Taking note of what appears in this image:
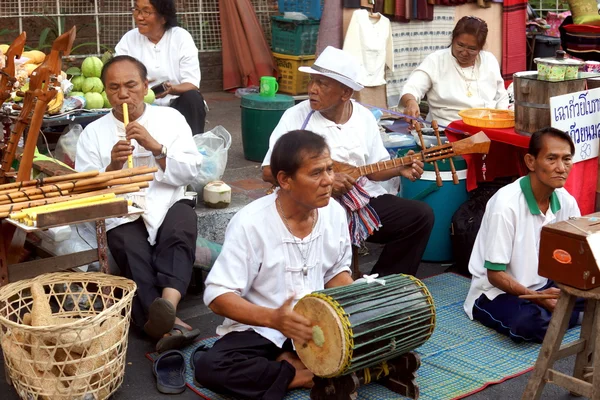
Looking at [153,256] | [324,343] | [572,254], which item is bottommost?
[324,343]

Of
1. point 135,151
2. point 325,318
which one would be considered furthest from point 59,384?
point 135,151

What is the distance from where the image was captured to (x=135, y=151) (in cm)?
477

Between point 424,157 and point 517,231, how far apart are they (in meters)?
0.69

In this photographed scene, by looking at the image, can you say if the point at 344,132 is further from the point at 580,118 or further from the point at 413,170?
the point at 580,118

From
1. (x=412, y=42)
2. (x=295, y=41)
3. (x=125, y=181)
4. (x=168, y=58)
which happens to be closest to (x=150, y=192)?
(x=125, y=181)

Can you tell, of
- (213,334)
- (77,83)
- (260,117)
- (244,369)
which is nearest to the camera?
(244,369)

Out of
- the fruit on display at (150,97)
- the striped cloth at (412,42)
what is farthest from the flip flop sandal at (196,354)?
the striped cloth at (412,42)

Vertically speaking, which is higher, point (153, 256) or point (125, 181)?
point (125, 181)

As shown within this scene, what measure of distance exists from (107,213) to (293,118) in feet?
4.84

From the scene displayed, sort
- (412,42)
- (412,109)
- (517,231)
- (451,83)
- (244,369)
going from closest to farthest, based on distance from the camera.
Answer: (244,369), (517,231), (412,109), (451,83), (412,42)

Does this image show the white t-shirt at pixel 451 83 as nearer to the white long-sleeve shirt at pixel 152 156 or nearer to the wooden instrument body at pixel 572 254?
the white long-sleeve shirt at pixel 152 156

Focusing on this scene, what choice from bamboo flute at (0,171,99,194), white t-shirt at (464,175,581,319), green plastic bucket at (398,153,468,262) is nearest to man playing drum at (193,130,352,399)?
bamboo flute at (0,171,99,194)

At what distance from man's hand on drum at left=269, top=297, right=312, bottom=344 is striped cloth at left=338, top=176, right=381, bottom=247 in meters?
1.44

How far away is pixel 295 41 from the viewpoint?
8906mm
